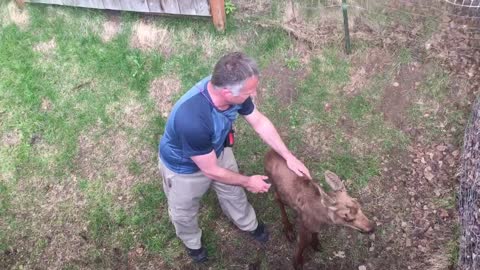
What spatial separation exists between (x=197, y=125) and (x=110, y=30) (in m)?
4.08

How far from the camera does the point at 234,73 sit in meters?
3.30

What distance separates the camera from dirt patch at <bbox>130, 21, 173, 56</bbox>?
663cm

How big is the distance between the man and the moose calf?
6.0 inches

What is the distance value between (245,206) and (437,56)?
3.03 metres

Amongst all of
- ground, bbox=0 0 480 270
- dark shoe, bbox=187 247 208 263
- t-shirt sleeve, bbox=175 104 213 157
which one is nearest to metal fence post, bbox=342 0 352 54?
ground, bbox=0 0 480 270

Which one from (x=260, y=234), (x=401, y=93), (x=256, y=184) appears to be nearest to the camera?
(x=256, y=184)

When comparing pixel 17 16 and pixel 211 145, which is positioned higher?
pixel 211 145

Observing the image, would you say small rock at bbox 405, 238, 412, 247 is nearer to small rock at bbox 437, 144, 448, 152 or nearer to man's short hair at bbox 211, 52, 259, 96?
small rock at bbox 437, 144, 448, 152

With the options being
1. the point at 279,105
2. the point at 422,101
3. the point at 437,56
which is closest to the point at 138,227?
the point at 279,105

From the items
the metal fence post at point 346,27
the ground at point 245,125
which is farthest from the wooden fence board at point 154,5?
the metal fence post at point 346,27

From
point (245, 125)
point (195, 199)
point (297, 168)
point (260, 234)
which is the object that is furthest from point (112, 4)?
point (297, 168)

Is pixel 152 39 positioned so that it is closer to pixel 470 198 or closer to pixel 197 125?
pixel 197 125

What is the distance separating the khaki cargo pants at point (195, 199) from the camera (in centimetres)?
412

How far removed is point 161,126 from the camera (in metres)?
5.96
